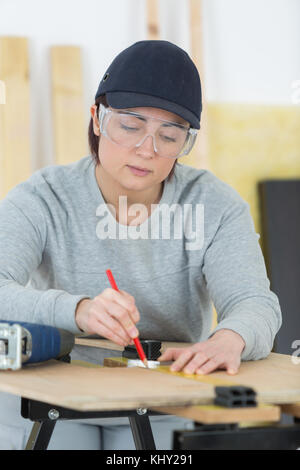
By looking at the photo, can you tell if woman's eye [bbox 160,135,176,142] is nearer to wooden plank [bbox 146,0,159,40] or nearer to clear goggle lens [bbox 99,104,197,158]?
clear goggle lens [bbox 99,104,197,158]

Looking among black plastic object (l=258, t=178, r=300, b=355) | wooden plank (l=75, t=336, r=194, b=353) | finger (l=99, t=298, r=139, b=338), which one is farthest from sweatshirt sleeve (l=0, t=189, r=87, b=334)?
black plastic object (l=258, t=178, r=300, b=355)

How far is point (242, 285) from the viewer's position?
1721mm

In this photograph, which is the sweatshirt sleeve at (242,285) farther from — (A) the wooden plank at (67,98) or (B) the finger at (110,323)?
(A) the wooden plank at (67,98)

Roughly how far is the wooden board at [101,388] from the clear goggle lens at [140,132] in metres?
0.62

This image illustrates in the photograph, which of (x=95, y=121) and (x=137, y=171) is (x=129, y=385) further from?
(x=95, y=121)

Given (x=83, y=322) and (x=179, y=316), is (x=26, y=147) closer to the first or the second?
(x=179, y=316)

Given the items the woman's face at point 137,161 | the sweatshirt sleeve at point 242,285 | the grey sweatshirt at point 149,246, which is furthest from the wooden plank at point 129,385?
the woman's face at point 137,161

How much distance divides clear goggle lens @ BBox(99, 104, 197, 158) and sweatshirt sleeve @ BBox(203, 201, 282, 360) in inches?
10.4

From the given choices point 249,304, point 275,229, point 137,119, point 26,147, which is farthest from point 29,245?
point 275,229

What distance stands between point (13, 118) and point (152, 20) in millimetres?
919

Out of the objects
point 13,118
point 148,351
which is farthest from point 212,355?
point 13,118

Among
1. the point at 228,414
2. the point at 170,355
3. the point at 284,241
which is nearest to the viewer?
the point at 228,414

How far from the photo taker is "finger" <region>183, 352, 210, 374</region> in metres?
1.33

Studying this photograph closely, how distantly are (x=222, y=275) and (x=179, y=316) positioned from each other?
219 millimetres
